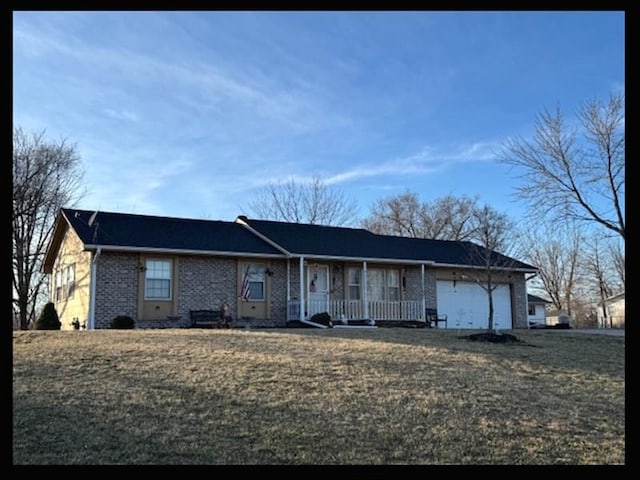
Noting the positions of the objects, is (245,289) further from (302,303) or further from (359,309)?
(359,309)

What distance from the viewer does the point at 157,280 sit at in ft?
66.1

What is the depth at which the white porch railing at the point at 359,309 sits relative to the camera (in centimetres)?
2211

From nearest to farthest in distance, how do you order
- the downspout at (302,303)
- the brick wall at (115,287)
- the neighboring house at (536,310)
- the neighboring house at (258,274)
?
the brick wall at (115,287)
the neighboring house at (258,274)
the downspout at (302,303)
the neighboring house at (536,310)

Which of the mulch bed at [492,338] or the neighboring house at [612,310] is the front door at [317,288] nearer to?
the mulch bed at [492,338]

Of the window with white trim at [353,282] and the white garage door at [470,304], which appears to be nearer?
the window with white trim at [353,282]

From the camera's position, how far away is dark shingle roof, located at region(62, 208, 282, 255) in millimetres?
19844

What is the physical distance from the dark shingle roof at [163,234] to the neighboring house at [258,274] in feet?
0.13

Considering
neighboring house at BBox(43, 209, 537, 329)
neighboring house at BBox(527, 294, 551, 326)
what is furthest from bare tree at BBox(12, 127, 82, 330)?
neighboring house at BBox(527, 294, 551, 326)

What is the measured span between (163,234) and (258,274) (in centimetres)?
348

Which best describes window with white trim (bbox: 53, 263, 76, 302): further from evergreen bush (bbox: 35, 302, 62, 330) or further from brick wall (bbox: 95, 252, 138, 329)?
brick wall (bbox: 95, 252, 138, 329)

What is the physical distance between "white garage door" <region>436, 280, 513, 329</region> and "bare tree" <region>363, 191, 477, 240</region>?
1945 centimetres

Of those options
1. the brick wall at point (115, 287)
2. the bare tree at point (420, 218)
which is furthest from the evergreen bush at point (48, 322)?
the bare tree at point (420, 218)
